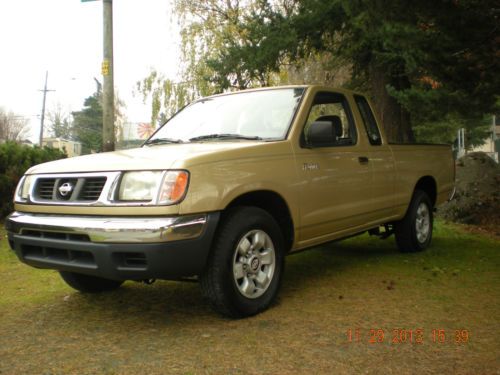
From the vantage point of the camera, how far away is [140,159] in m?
3.83

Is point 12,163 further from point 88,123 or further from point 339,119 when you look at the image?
point 88,123

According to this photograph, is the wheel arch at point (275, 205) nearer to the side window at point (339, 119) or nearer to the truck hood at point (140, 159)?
the truck hood at point (140, 159)

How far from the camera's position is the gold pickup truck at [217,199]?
3518 mm

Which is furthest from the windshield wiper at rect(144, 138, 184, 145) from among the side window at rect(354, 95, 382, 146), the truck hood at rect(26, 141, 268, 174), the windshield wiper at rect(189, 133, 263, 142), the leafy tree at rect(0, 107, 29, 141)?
the leafy tree at rect(0, 107, 29, 141)

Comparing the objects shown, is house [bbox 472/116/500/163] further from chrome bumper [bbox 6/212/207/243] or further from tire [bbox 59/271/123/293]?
chrome bumper [bbox 6/212/207/243]

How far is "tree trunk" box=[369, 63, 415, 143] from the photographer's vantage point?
11.2 m

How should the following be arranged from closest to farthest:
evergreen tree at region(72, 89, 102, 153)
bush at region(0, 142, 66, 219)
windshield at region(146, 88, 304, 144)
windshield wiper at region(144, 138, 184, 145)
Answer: windshield at region(146, 88, 304, 144) → windshield wiper at region(144, 138, 184, 145) → bush at region(0, 142, 66, 219) → evergreen tree at region(72, 89, 102, 153)

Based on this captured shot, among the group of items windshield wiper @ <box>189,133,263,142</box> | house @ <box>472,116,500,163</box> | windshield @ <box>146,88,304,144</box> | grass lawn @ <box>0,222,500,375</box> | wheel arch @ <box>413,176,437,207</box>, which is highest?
house @ <box>472,116,500,163</box>

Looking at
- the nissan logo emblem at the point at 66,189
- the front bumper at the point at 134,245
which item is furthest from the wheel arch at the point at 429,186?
the nissan logo emblem at the point at 66,189

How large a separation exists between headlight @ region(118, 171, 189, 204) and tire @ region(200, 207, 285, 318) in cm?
50

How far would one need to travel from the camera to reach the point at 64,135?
72625 mm

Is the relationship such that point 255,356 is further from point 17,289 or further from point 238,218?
point 17,289

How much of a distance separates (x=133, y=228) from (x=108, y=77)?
6308 mm

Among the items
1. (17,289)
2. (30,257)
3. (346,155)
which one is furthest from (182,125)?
(17,289)
